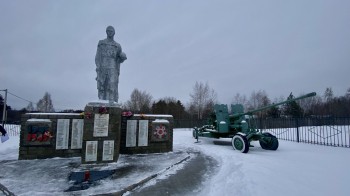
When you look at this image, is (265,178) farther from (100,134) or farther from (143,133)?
(143,133)

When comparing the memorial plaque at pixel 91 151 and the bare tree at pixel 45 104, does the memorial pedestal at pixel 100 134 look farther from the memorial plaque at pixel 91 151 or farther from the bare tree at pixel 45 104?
the bare tree at pixel 45 104

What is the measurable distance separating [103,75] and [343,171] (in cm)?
822

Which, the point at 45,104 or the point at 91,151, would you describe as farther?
the point at 45,104

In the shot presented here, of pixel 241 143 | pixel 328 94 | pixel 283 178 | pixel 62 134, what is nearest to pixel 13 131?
pixel 62 134

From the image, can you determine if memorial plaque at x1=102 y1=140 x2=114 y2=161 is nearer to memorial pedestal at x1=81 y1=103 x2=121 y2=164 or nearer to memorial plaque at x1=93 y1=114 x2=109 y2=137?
memorial pedestal at x1=81 y1=103 x2=121 y2=164

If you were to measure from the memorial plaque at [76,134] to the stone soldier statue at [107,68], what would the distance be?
1.30 metres

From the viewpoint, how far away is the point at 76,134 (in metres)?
8.92

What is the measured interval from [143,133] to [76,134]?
103 inches

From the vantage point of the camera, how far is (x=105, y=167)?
695cm

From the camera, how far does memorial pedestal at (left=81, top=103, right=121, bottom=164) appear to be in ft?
24.4

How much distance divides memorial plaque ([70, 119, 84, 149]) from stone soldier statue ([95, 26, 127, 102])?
4.27 feet

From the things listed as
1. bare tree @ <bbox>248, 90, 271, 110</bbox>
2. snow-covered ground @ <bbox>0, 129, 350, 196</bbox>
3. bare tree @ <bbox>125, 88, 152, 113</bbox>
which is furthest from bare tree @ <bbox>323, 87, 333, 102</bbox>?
snow-covered ground @ <bbox>0, 129, 350, 196</bbox>

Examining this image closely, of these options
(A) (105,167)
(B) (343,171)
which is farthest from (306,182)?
(A) (105,167)

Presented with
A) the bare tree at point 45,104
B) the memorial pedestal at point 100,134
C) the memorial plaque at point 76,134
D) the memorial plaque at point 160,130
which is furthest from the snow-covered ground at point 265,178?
the bare tree at point 45,104
